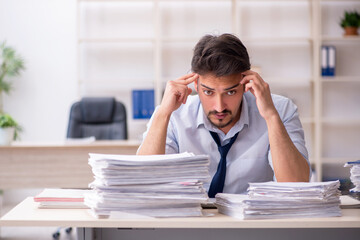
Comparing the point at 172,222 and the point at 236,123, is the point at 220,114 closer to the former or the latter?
the point at 236,123

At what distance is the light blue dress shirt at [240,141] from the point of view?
200 centimetres

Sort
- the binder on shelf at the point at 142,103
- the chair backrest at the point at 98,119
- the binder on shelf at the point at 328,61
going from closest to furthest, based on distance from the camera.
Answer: the chair backrest at the point at 98,119, the binder on shelf at the point at 142,103, the binder on shelf at the point at 328,61

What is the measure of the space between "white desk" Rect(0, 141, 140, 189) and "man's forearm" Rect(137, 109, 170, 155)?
1.71 metres

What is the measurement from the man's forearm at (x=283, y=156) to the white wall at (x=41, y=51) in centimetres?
386

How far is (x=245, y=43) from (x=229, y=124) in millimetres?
3545

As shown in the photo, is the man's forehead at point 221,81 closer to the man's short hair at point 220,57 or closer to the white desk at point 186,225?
the man's short hair at point 220,57

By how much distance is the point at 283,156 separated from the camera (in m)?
1.81

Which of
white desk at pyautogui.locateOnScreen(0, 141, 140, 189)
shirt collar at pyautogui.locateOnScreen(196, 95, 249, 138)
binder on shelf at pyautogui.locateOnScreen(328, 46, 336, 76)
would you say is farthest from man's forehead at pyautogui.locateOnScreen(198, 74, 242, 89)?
binder on shelf at pyautogui.locateOnScreen(328, 46, 336, 76)

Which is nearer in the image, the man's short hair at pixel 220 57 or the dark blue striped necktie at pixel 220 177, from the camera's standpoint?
the man's short hair at pixel 220 57

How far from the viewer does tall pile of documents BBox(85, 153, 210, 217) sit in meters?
1.33

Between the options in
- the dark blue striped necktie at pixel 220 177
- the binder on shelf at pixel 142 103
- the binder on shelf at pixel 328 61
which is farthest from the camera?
the binder on shelf at pixel 328 61

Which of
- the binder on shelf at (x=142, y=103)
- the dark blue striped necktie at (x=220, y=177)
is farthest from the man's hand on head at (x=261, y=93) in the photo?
the binder on shelf at (x=142, y=103)

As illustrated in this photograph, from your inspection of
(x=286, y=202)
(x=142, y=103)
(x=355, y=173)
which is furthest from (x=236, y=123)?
(x=142, y=103)

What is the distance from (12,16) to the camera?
5.43 m
